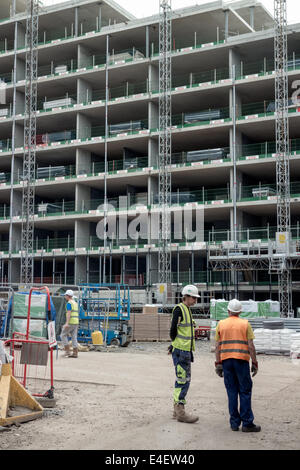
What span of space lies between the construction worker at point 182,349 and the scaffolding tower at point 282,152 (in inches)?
931

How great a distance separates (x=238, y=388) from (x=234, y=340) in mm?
601

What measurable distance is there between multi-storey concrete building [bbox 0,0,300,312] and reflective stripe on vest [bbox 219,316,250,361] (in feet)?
85.6

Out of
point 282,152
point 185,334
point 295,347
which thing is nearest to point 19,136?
point 282,152

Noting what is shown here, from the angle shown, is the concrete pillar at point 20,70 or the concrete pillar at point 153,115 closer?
the concrete pillar at point 153,115

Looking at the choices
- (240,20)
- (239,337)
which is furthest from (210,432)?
(240,20)

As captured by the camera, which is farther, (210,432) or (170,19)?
(170,19)

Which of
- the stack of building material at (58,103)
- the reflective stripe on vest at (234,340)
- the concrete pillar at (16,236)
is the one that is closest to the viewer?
the reflective stripe on vest at (234,340)

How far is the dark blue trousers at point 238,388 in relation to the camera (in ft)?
22.2

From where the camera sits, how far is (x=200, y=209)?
35.2 m

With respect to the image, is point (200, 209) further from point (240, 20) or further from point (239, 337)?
point (239, 337)

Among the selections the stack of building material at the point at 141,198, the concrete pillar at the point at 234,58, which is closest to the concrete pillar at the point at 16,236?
the stack of building material at the point at 141,198

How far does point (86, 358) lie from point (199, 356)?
3.53 metres

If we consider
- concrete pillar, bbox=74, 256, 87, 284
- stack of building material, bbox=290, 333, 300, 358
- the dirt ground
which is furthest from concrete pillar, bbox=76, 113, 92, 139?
the dirt ground
